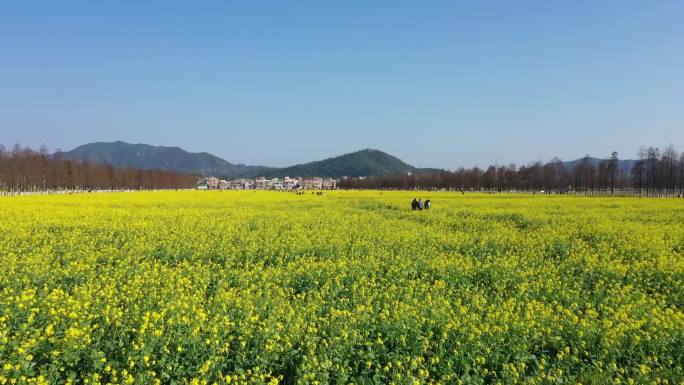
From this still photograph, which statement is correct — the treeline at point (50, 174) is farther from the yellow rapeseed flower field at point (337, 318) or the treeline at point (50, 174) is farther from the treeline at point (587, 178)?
the treeline at point (587, 178)

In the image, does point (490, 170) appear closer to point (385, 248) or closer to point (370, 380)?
point (385, 248)

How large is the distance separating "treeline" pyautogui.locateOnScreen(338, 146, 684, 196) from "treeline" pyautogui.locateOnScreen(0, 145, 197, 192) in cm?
11166

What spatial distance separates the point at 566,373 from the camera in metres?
6.73

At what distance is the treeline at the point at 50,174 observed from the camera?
9638 cm

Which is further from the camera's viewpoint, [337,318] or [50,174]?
[50,174]

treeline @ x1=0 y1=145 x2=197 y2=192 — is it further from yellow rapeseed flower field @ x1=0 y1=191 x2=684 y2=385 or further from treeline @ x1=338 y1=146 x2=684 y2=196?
treeline @ x1=338 y1=146 x2=684 y2=196

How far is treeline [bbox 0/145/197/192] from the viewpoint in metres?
96.4

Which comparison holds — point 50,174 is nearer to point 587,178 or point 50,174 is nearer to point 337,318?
point 337,318

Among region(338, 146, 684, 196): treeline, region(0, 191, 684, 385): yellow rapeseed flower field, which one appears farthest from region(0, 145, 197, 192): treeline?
region(338, 146, 684, 196): treeline

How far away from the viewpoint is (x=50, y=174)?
108375mm

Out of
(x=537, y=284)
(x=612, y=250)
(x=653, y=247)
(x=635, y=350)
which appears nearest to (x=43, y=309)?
(x=635, y=350)

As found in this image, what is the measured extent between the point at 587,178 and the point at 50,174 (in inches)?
5423

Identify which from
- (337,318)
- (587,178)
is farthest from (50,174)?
(587,178)

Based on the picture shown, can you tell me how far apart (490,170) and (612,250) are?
14560cm
